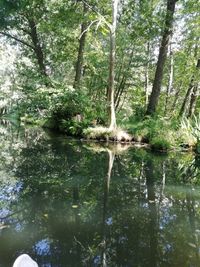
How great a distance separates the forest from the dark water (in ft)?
15.1

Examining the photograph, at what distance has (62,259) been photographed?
128 inches

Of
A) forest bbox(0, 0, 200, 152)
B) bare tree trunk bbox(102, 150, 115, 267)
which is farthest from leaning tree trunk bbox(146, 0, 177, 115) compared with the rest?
bare tree trunk bbox(102, 150, 115, 267)

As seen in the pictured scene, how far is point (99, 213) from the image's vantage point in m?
4.59

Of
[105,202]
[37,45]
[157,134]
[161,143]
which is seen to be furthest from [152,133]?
[37,45]

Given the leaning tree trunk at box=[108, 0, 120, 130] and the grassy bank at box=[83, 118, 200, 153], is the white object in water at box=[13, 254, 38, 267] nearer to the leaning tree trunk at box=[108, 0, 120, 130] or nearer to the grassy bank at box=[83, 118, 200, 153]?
the grassy bank at box=[83, 118, 200, 153]

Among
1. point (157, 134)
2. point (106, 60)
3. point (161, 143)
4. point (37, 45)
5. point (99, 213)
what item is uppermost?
point (37, 45)

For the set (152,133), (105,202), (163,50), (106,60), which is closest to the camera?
(105,202)

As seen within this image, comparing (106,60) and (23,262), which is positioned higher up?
(106,60)

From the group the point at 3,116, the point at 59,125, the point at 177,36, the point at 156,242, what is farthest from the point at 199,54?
the point at 3,116

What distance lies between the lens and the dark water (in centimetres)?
339

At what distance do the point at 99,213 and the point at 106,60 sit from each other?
16903 mm

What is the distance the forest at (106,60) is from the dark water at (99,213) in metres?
4.60

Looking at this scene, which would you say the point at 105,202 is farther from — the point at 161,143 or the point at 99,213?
the point at 161,143

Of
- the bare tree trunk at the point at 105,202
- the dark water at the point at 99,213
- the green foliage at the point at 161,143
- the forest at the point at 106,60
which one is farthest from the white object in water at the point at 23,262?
the green foliage at the point at 161,143
